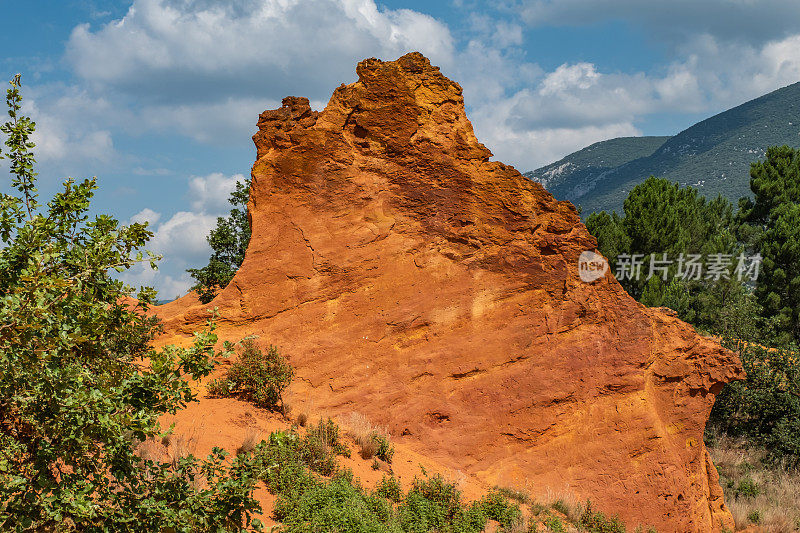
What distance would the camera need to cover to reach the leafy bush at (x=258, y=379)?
10.3 m

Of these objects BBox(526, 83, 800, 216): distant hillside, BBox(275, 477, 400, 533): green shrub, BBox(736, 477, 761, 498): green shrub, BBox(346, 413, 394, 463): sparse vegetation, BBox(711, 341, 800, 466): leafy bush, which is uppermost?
BBox(526, 83, 800, 216): distant hillside

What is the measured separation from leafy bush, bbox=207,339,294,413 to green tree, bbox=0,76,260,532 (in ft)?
18.2

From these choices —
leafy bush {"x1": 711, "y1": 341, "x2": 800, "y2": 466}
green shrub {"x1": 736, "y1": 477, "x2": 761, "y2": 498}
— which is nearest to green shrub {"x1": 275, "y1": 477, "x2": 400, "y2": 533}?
green shrub {"x1": 736, "y1": 477, "x2": 761, "y2": 498}

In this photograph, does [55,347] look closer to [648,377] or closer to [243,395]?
[243,395]

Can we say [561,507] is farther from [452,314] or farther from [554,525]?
[452,314]

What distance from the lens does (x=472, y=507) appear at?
31.0 feet

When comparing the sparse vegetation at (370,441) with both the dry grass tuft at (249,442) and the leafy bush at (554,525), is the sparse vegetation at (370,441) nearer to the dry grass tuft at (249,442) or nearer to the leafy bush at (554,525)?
the dry grass tuft at (249,442)

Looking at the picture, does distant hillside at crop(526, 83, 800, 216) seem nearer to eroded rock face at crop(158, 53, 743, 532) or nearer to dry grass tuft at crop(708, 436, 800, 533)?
dry grass tuft at crop(708, 436, 800, 533)

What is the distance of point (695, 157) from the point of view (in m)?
99.0

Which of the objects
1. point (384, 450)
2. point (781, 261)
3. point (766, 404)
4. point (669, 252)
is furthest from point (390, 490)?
point (781, 261)

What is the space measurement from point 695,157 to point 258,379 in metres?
104

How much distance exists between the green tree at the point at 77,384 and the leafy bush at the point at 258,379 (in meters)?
5.54

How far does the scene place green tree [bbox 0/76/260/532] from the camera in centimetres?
370

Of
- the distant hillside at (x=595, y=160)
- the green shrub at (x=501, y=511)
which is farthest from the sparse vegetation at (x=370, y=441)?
the distant hillside at (x=595, y=160)
